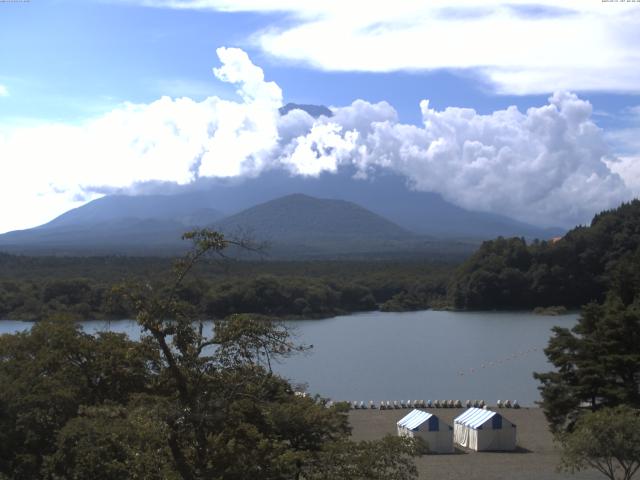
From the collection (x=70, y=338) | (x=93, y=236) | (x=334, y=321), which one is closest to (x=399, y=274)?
(x=334, y=321)

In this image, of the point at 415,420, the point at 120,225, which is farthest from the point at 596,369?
the point at 120,225

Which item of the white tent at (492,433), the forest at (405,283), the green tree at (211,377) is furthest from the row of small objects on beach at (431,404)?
the forest at (405,283)

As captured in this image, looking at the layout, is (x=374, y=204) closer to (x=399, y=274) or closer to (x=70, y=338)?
(x=399, y=274)

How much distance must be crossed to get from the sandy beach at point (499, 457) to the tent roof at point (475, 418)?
50 cm

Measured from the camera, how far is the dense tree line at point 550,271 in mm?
42750

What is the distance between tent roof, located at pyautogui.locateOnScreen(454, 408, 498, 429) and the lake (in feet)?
10.5

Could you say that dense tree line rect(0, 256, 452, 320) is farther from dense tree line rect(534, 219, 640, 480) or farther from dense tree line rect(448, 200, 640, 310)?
dense tree line rect(534, 219, 640, 480)

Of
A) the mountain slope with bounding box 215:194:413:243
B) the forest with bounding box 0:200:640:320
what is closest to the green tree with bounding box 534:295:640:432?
the forest with bounding box 0:200:640:320

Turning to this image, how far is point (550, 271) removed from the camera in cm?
4306

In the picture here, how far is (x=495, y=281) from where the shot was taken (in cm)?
4369

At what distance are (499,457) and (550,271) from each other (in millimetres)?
31089

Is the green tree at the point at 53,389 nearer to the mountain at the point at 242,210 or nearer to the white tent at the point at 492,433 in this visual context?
the white tent at the point at 492,433

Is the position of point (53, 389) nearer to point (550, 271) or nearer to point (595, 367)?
point (595, 367)

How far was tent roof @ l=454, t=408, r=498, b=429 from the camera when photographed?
1403 cm
